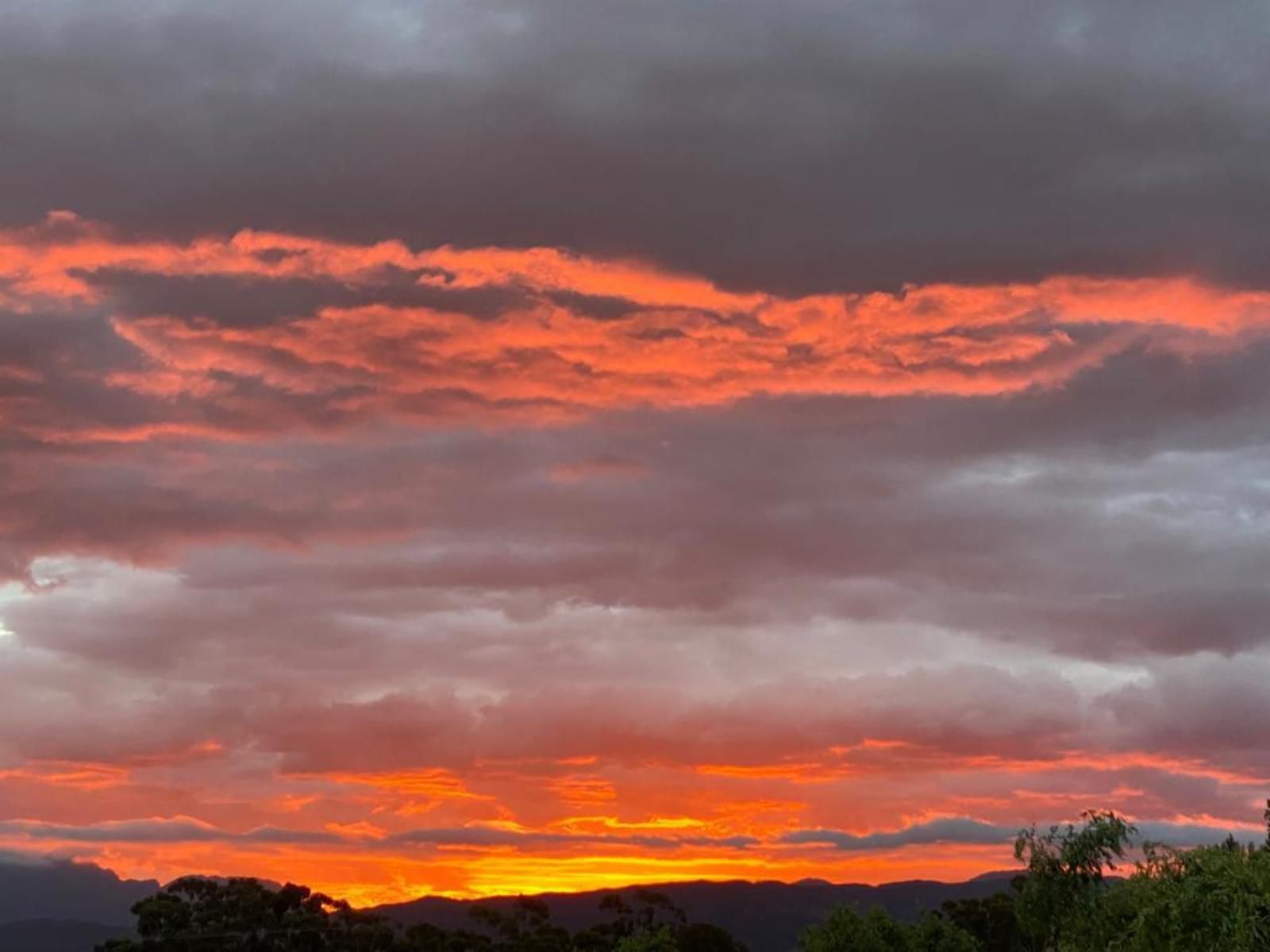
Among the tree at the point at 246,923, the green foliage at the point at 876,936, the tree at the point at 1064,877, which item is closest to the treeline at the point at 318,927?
the tree at the point at 246,923

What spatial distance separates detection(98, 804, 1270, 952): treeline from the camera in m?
40.9

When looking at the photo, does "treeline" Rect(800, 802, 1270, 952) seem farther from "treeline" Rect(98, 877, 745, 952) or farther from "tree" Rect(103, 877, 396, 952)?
"tree" Rect(103, 877, 396, 952)

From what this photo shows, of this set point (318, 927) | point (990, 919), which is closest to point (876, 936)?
point (990, 919)

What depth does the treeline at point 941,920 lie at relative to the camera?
40.9m

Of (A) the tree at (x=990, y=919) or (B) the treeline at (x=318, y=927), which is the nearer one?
(A) the tree at (x=990, y=919)

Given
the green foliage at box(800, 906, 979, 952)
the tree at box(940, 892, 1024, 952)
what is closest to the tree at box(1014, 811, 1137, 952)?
the green foliage at box(800, 906, 979, 952)

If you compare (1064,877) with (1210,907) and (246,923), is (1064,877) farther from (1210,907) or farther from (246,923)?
(246,923)

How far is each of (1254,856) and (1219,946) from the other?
429 centimetres

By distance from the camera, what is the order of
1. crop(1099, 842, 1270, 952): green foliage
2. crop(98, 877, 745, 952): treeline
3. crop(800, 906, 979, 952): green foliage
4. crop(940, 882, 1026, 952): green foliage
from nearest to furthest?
crop(1099, 842, 1270, 952): green foliage, crop(800, 906, 979, 952): green foliage, crop(940, 882, 1026, 952): green foliage, crop(98, 877, 745, 952): treeline

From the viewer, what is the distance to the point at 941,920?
99.1 meters

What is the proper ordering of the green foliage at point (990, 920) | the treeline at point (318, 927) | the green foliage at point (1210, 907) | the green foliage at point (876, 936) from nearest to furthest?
the green foliage at point (1210, 907) < the green foliage at point (876, 936) < the green foliage at point (990, 920) < the treeline at point (318, 927)

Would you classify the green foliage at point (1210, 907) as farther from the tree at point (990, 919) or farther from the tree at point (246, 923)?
the tree at point (246, 923)

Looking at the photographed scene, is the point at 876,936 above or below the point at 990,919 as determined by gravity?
below

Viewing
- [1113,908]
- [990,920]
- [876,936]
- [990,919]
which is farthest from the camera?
[990,919]
